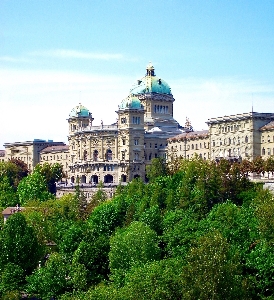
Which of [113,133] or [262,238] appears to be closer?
[262,238]

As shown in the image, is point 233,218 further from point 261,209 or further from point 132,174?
point 132,174

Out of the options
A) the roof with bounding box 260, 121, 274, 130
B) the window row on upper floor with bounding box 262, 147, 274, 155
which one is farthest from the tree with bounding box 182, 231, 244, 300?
A: the roof with bounding box 260, 121, 274, 130

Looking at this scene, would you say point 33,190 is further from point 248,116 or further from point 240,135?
point 248,116

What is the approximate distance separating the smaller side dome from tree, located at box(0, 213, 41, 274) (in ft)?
310

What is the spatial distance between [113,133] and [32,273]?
10210 centimetres

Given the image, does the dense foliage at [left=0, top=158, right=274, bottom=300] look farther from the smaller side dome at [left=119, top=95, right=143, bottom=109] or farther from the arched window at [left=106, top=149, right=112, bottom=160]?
the arched window at [left=106, top=149, right=112, bottom=160]

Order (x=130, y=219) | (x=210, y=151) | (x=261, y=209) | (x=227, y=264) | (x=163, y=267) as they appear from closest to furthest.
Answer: (x=227, y=264), (x=163, y=267), (x=261, y=209), (x=130, y=219), (x=210, y=151)

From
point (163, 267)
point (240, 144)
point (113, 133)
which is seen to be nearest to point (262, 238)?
point (163, 267)

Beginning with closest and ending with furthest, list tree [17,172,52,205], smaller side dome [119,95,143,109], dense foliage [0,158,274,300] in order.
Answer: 1. dense foliage [0,158,274,300]
2. tree [17,172,52,205]
3. smaller side dome [119,95,143,109]

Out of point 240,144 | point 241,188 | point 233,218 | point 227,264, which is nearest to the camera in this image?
point 227,264

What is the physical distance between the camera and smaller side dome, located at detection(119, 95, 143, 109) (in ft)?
642

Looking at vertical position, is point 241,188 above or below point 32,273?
above

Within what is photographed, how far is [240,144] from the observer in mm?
171625

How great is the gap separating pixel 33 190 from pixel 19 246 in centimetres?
7343
